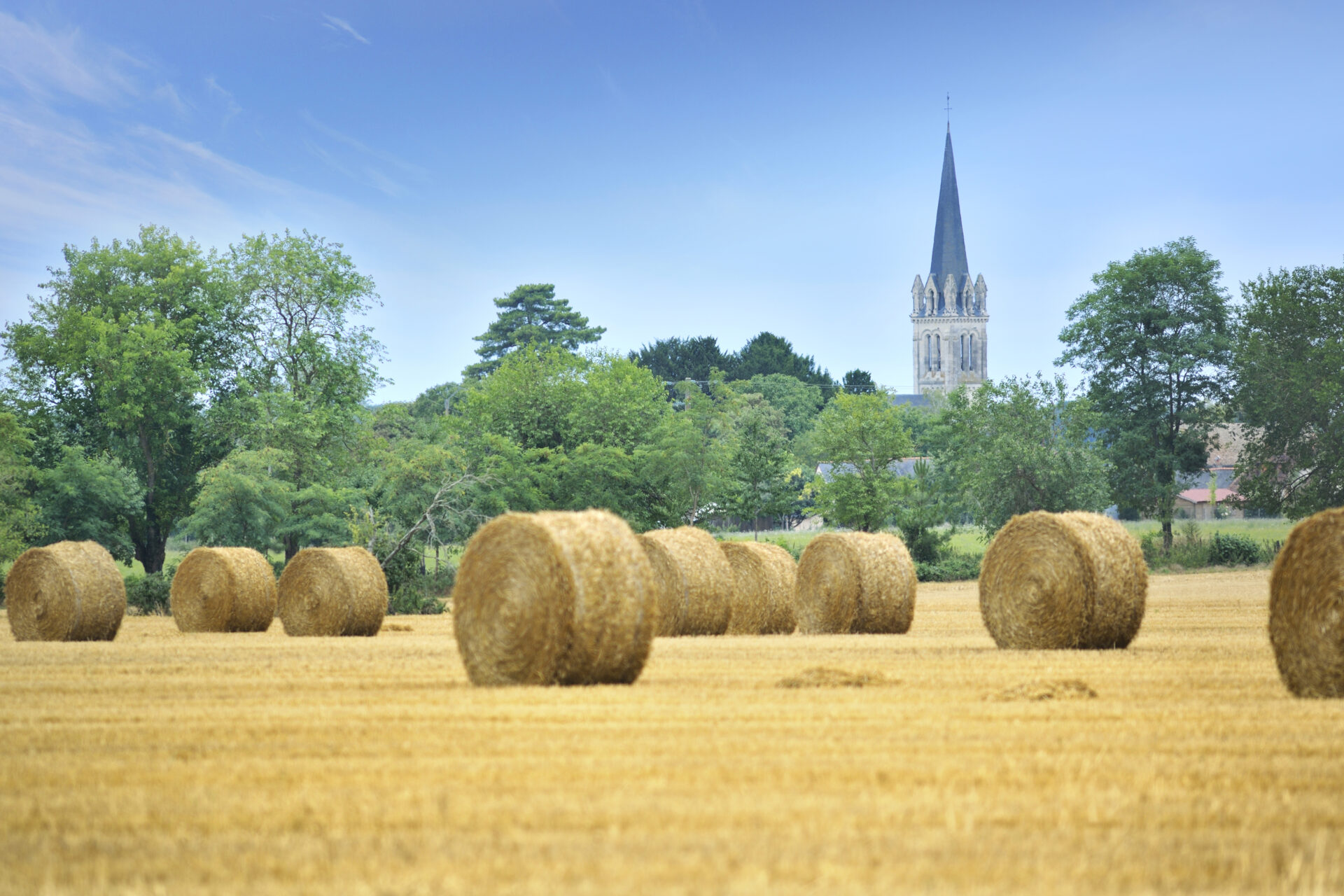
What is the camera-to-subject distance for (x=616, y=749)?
863cm

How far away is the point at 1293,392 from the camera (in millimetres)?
49781

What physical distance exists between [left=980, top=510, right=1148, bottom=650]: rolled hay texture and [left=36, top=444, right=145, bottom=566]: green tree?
109ft

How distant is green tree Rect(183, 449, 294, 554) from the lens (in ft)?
137

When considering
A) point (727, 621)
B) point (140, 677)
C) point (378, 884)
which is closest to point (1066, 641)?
point (727, 621)

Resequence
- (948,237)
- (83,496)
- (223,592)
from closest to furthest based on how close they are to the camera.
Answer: (223,592)
(83,496)
(948,237)

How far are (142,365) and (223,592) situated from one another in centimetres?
2614

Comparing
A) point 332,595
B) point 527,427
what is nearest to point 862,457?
point 527,427

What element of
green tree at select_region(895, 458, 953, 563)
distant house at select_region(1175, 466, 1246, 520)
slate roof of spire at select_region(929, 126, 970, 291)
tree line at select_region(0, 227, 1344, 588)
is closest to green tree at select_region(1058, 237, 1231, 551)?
tree line at select_region(0, 227, 1344, 588)

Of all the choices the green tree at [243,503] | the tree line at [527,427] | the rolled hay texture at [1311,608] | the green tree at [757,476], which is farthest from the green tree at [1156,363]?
the rolled hay texture at [1311,608]

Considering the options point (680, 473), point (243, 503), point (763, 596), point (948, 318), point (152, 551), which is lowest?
point (763, 596)

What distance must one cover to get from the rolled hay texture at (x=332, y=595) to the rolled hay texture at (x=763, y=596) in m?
5.89

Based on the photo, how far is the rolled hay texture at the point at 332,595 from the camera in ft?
74.0

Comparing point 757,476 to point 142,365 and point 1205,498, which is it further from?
point 1205,498

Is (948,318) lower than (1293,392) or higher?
higher
